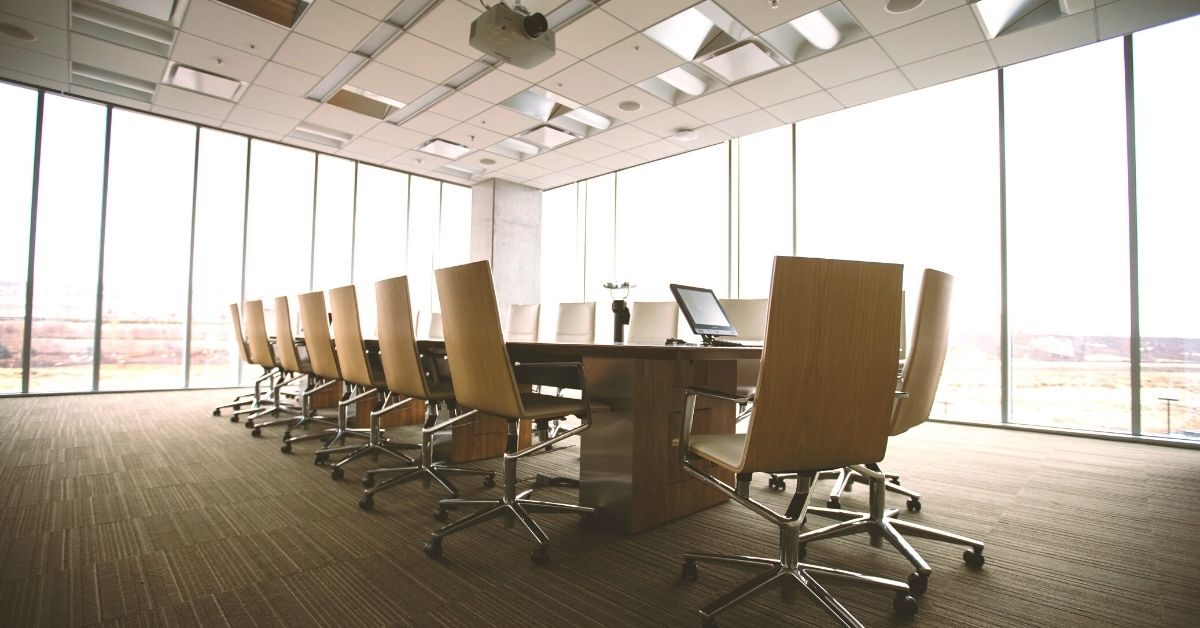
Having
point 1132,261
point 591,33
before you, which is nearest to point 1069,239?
point 1132,261

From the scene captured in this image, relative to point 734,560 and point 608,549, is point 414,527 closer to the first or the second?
point 608,549

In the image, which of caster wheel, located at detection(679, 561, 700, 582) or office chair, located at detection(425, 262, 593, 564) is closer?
caster wheel, located at detection(679, 561, 700, 582)

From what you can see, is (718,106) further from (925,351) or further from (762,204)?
(925,351)

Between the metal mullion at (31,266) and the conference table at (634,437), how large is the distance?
7214 millimetres

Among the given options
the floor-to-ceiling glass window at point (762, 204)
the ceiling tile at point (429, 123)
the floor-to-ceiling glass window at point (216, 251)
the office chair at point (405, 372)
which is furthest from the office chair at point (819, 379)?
the floor-to-ceiling glass window at point (216, 251)

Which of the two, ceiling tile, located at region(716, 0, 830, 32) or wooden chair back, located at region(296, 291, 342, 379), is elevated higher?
ceiling tile, located at region(716, 0, 830, 32)

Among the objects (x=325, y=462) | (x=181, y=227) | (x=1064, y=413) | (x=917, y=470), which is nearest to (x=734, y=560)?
(x=917, y=470)

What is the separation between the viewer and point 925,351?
2.09 metres

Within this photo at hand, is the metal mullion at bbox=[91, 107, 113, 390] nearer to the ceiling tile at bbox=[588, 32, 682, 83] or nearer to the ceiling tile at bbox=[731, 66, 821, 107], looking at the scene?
the ceiling tile at bbox=[588, 32, 682, 83]

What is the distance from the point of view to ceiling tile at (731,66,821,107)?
5285mm

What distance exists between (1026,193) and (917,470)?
3397 millimetres

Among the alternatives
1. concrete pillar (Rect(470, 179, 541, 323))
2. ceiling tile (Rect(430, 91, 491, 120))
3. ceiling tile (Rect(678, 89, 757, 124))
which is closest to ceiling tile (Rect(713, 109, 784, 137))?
ceiling tile (Rect(678, 89, 757, 124))

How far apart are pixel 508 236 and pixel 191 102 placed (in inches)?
180

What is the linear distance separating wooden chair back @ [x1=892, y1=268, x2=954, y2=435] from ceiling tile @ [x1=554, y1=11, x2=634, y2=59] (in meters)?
3.57
